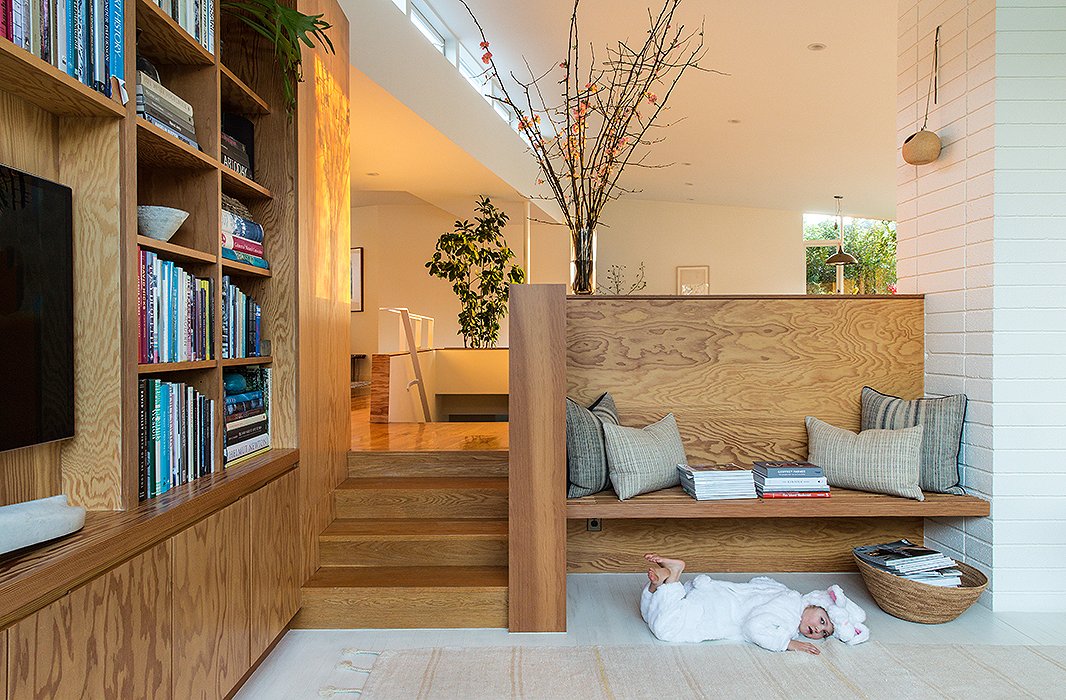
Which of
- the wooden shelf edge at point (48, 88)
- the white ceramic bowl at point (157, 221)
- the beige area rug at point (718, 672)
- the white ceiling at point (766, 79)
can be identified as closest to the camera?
the wooden shelf edge at point (48, 88)

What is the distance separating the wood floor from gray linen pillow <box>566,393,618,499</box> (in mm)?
404

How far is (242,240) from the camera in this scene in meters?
2.92

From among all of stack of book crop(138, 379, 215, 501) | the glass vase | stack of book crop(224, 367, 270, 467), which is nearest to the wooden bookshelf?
stack of book crop(138, 379, 215, 501)

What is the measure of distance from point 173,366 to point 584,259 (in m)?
2.00

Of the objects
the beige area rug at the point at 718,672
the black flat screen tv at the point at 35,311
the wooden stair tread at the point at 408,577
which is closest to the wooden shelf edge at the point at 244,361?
the black flat screen tv at the point at 35,311

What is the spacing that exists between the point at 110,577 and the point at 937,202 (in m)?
3.55

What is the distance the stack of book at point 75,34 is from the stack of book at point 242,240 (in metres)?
0.86

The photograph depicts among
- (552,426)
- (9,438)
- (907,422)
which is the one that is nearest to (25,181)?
(9,438)

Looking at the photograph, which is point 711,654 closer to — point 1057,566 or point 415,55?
point 1057,566

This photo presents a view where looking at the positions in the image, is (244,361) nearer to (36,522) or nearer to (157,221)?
(157,221)

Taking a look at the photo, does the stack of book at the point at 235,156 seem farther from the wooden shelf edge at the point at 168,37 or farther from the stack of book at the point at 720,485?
the stack of book at the point at 720,485

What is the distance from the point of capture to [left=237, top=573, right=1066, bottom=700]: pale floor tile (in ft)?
8.96

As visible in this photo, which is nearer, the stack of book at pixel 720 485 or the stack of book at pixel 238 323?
the stack of book at pixel 238 323

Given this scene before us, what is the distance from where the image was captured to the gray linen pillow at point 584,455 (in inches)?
137
